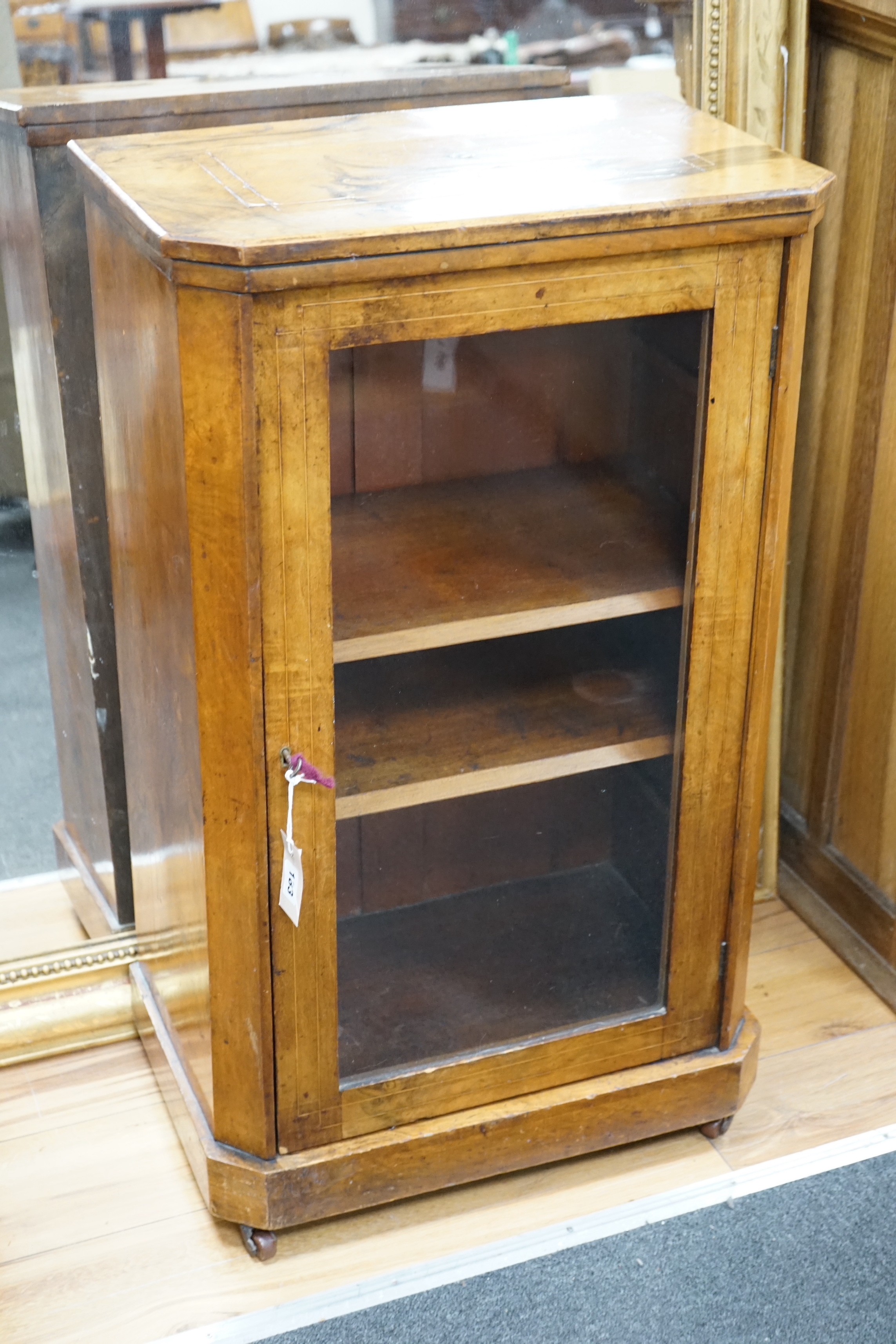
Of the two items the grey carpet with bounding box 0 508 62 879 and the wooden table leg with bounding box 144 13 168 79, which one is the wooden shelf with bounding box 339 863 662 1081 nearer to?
the grey carpet with bounding box 0 508 62 879

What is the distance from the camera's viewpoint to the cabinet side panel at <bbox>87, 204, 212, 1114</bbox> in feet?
3.84

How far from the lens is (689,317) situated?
1.20 metres

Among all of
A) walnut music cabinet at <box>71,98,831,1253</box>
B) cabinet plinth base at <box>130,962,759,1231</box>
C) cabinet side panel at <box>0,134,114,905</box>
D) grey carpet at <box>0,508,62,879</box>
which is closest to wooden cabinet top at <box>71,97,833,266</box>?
walnut music cabinet at <box>71,98,831,1253</box>

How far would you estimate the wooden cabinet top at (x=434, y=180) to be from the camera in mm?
1069

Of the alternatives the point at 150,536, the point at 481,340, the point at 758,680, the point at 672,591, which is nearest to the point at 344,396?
the point at 481,340

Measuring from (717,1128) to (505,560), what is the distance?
662 millimetres

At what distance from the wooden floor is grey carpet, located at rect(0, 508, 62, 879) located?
25 centimetres

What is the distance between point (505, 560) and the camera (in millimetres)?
1302

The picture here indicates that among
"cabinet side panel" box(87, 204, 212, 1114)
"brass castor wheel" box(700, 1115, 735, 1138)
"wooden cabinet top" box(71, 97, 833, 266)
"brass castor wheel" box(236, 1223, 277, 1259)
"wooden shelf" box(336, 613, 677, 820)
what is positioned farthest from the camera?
"brass castor wheel" box(700, 1115, 735, 1138)

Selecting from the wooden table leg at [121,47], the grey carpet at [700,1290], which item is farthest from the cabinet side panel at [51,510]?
the grey carpet at [700,1290]

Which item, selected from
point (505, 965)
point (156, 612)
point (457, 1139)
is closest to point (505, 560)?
point (156, 612)

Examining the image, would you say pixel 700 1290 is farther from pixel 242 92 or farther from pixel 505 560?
pixel 242 92

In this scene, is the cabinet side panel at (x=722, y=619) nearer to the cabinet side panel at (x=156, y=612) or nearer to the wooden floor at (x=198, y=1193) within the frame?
the wooden floor at (x=198, y=1193)

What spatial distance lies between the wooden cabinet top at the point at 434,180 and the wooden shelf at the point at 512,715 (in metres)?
0.36
